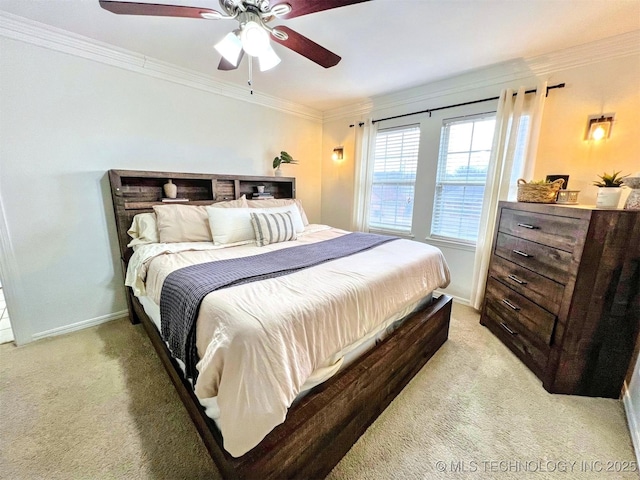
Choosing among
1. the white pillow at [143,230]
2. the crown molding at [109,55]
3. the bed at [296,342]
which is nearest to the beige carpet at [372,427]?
the bed at [296,342]

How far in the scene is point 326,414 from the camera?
1.13m

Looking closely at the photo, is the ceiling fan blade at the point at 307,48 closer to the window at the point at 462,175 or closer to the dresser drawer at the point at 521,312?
the window at the point at 462,175

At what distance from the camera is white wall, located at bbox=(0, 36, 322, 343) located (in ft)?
6.30

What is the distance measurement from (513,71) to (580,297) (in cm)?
216

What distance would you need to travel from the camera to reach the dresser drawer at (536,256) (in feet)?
5.43

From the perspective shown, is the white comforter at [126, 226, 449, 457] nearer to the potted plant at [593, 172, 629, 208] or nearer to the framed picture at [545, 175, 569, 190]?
the potted plant at [593, 172, 629, 208]

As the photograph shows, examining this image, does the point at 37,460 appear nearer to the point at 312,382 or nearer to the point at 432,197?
the point at 312,382

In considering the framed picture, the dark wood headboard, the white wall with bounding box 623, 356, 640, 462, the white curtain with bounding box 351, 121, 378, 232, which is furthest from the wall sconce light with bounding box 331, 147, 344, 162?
the white wall with bounding box 623, 356, 640, 462

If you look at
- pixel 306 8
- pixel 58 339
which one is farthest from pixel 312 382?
pixel 58 339

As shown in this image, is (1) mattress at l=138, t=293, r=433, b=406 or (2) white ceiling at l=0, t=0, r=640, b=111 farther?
(2) white ceiling at l=0, t=0, r=640, b=111

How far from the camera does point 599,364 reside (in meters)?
1.62

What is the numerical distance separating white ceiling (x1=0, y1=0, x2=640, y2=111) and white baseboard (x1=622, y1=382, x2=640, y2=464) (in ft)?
8.05

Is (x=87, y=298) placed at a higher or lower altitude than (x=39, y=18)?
lower

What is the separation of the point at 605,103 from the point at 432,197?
5.00ft
